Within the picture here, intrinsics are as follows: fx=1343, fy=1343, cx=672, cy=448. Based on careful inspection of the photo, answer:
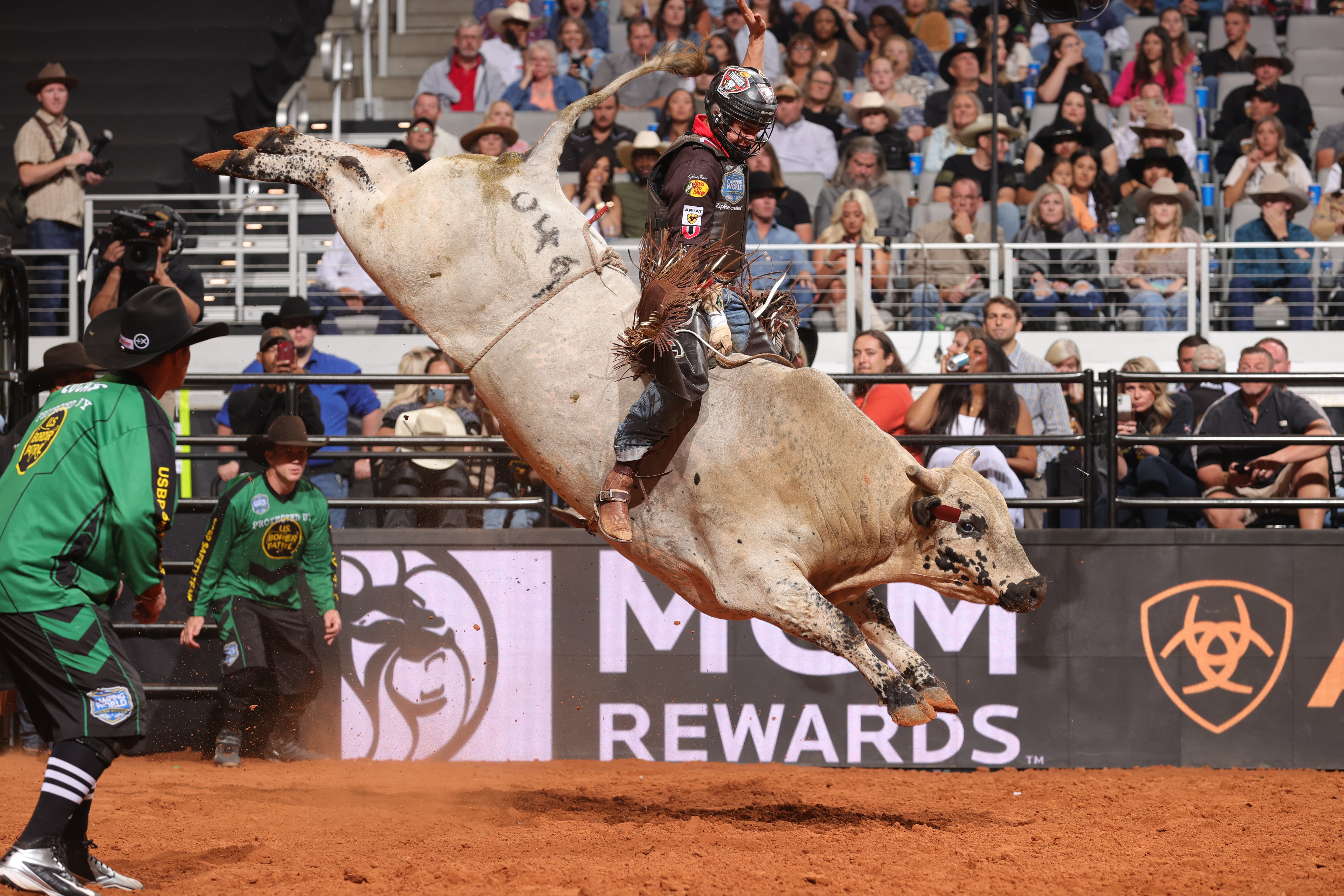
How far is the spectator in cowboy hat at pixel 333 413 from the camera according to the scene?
907cm

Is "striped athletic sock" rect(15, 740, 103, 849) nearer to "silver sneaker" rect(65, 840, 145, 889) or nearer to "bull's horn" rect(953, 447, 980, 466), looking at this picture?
"silver sneaker" rect(65, 840, 145, 889)

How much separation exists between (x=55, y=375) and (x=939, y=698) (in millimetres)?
4774

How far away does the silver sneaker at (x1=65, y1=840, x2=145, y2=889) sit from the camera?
4.75 meters

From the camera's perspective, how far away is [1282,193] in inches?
482

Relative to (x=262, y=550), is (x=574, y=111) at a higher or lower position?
higher

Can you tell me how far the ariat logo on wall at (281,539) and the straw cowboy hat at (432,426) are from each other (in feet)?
2.83

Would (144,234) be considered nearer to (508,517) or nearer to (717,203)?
(508,517)

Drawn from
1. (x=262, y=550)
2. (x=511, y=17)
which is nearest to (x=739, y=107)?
(x=262, y=550)

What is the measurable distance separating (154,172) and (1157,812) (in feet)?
44.5

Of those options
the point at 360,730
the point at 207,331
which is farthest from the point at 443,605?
the point at 207,331

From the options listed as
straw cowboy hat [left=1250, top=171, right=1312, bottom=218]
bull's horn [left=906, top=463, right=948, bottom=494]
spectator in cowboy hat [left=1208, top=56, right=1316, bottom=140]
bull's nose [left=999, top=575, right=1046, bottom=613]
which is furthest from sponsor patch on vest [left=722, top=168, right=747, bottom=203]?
spectator in cowboy hat [left=1208, top=56, right=1316, bottom=140]

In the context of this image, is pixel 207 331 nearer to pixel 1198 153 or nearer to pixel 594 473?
pixel 594 473

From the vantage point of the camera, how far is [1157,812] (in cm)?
635

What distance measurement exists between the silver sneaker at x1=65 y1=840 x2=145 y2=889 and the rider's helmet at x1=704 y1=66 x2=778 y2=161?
3.62m
